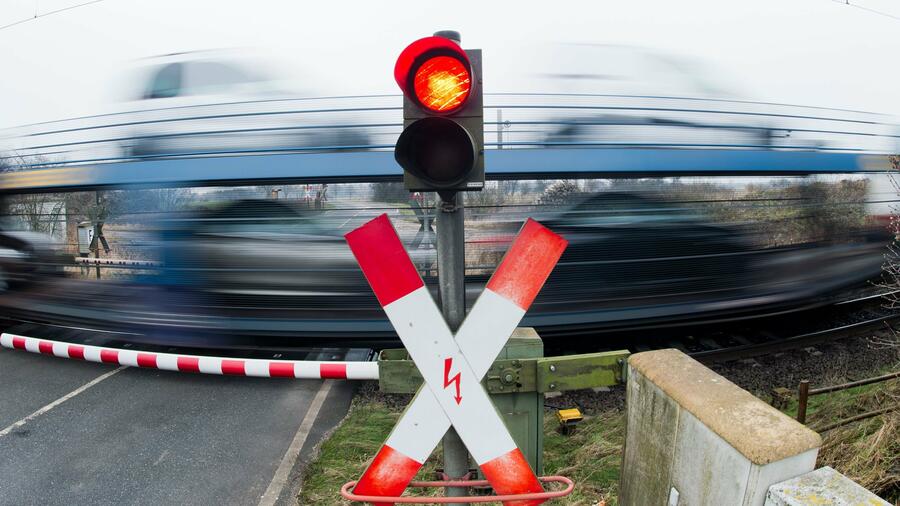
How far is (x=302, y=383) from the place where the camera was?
198 inches

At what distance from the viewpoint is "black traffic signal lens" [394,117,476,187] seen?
5.03ft

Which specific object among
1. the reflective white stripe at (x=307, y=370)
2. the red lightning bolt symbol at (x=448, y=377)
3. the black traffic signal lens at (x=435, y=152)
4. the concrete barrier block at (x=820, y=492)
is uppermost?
the black traffic signal lens at (x=435, y=152)

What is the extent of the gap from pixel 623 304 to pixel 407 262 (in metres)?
3.96

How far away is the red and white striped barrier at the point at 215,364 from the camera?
4398 mm

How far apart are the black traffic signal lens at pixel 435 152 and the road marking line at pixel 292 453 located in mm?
2656

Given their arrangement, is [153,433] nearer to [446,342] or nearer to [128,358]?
[128,358]

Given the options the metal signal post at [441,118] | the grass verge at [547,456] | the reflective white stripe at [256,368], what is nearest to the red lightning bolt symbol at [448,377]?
the metal signal post at [441,118]

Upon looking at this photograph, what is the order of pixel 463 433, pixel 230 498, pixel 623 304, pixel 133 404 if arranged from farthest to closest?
pixel 623 304, pixel 133 404, pixel 230 498, pixel 463 433

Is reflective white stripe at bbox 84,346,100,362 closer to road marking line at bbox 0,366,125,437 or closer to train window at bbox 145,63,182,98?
road marking line at bbox 0,366,125,437

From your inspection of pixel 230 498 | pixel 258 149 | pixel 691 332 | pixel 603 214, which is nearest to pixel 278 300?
pixel 258 149

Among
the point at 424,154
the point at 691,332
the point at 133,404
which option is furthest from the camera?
the point at 691,332

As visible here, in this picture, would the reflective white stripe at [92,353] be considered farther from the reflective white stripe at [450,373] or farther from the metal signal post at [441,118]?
the metal signal post at [441,118]

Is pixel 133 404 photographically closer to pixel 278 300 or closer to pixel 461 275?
pixel 278 300

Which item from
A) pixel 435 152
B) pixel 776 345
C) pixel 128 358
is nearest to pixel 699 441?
pixel 435 152
